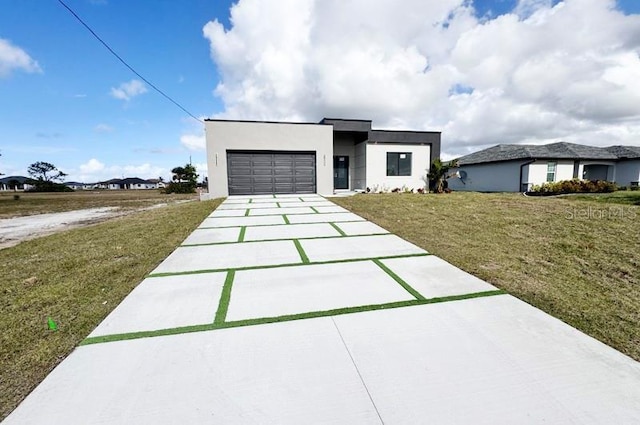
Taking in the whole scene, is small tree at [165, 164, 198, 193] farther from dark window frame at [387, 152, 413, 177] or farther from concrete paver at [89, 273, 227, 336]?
concrete paver at [89, 273, 227, 336]

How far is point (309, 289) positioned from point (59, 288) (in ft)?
9.99

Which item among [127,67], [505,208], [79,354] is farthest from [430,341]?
[127,67]

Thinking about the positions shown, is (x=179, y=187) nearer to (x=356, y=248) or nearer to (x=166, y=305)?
(x=356, y=248)

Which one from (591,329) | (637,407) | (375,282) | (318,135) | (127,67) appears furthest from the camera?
(318,135)

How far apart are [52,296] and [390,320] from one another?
12.2 ft

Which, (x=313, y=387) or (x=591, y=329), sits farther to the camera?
(x=591, y=329)

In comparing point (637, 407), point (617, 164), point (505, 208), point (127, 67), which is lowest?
point (637, 407)

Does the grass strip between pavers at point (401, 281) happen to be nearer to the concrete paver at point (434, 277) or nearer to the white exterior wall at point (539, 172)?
the concrete paver at point (434, 277)

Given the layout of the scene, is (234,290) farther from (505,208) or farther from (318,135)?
(318,135)

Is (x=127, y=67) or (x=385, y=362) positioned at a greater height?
(x=127, y=67)

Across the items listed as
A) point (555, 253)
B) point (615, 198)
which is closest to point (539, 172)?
point (615, 198)

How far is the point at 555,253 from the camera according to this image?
450 cm

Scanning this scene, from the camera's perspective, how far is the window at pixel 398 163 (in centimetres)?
1605

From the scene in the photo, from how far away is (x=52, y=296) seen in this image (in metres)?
3.10
